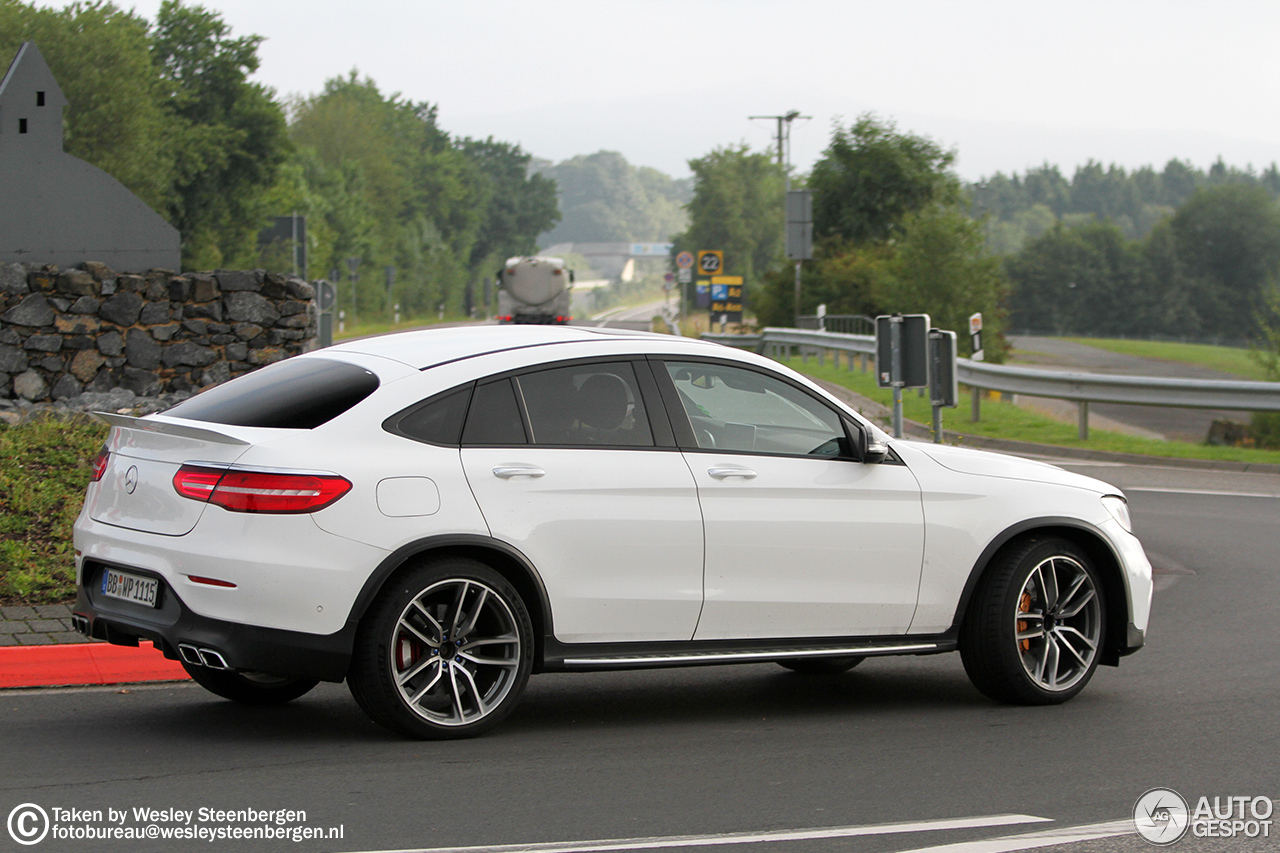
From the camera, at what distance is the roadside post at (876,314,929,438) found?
1262 cm

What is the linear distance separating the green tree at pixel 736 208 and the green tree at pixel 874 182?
6556 centimetres

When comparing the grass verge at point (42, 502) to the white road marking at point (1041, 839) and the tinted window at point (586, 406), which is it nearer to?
the tinted window at point (586, 406)

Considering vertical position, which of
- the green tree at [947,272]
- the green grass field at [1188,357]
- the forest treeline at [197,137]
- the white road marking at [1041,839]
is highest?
the forest treeline at [197,137]

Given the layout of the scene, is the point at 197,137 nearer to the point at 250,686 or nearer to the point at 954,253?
the point at 954,253

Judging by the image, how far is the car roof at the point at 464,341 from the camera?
20.0 feet

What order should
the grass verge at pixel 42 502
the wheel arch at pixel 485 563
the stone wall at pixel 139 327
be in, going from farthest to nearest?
the stone wall at pixel 139 327 → the grass verge at pixel 42 502 → the wheel arch at pixel 485 563

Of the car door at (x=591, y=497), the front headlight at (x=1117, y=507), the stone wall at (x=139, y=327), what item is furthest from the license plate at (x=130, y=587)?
the stone wall at (x=139, y=327)

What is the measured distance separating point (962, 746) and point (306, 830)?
8.90ft

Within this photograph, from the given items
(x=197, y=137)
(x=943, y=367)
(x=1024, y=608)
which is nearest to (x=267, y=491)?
(x=1024, y=608)

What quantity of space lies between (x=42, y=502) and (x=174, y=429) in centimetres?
472

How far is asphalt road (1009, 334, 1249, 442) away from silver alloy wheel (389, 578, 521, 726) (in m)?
20.3

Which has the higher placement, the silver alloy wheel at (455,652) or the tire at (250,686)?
the silver alloy wheel at (455,652)

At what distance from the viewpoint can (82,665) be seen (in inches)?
274

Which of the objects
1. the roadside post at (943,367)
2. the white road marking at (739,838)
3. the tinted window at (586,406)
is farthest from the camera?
the roadside post at (943,367)
